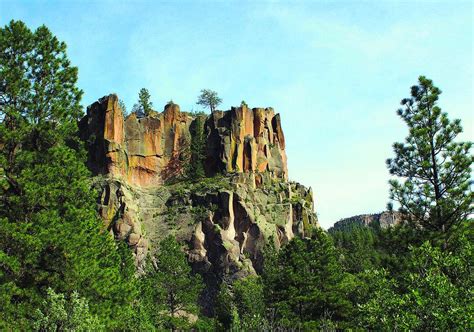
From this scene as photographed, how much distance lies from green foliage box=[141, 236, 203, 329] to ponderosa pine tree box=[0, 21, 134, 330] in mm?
19261

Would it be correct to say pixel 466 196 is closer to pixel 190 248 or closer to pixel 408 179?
pixel 408 179

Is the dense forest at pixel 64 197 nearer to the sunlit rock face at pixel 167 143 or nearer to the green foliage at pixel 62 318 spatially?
the green foliage at pixel 62 318

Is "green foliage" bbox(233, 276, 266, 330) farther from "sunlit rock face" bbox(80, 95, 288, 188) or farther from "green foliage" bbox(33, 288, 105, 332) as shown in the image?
"sunlit rock face" bbox(80, 95, 288, 188)

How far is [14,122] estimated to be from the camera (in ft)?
80.8

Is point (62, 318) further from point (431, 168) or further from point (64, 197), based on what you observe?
point (431, 168)

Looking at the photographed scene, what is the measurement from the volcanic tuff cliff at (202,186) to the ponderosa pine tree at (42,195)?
42.9m

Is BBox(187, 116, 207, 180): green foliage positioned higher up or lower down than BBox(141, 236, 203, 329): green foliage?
higher up

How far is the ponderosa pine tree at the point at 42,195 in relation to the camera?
22.3 m

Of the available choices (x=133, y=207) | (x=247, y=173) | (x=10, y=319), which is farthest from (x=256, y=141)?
(x=10, y=319)

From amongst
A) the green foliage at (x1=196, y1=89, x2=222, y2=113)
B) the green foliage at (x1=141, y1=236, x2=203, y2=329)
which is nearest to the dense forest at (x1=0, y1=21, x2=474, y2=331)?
the green foliage at (x1=141, y1=236, x2=203, y2=329)

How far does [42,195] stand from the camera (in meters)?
23.7

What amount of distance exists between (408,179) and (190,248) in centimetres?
4912

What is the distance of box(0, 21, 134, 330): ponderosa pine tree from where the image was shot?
2234 centimetres

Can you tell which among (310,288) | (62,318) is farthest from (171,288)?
(62,318)
